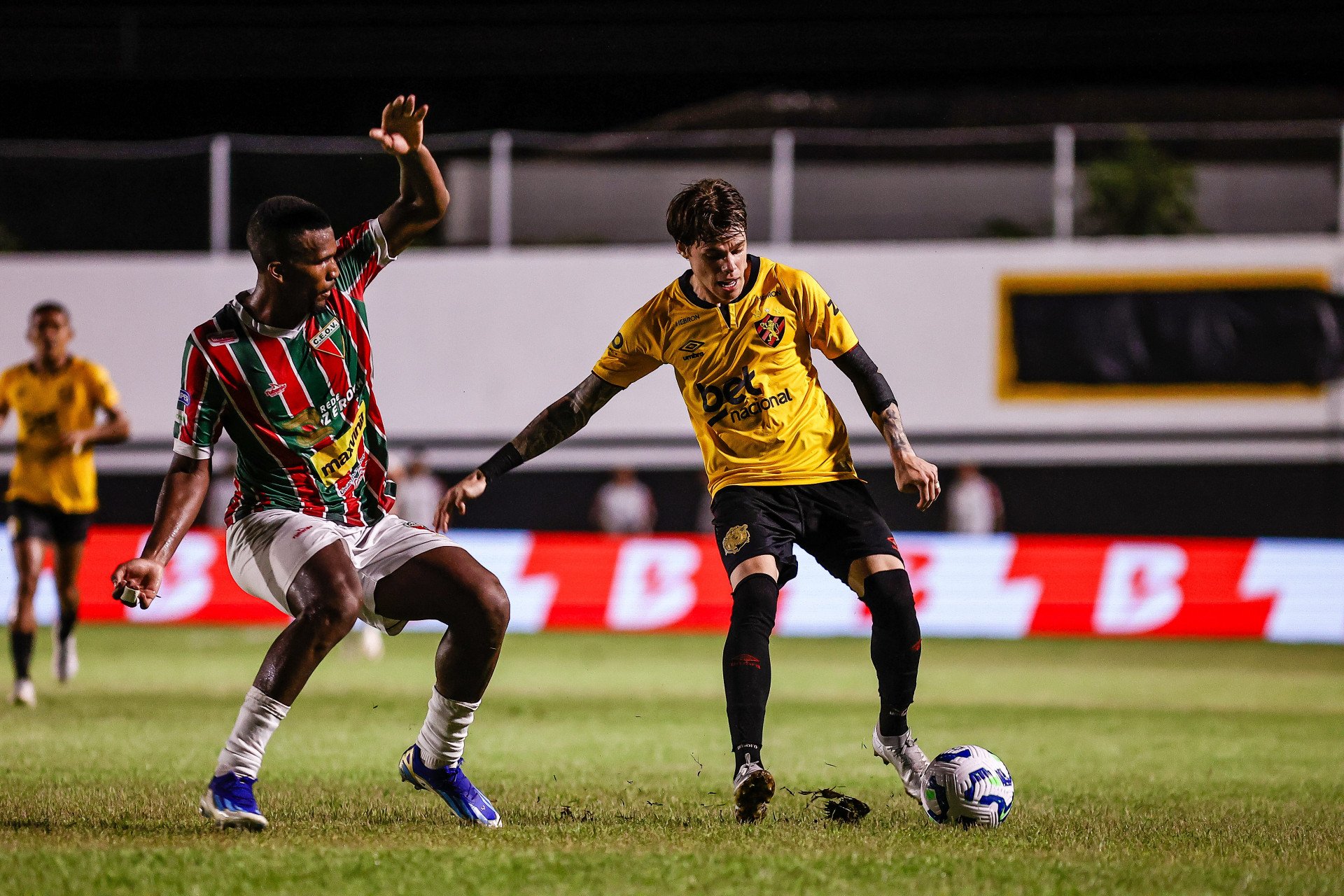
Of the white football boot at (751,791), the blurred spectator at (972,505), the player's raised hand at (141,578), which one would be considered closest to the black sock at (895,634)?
the white football boot at (751,791)

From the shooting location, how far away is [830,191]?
1795cm

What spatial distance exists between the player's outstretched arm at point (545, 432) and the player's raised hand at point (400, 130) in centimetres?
102

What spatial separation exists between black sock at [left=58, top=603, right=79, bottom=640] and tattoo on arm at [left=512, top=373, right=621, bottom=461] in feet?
19.3

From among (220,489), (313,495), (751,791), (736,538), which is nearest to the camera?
(751,791)

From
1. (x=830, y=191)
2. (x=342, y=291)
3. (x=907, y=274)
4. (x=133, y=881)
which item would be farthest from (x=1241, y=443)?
(x=133, y=881)

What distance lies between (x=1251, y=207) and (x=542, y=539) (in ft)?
29.6

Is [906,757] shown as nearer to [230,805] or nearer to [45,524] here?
[230,805]

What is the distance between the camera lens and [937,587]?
15195mm

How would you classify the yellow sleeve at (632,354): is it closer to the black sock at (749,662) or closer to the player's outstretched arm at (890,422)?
the player's outstretched arm at (890,422)

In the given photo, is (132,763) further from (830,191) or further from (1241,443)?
(1241,443)

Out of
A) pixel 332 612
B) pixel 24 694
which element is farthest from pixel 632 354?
pixel 24 694

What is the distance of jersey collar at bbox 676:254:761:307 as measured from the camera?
18.4 feet

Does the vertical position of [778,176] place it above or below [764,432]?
above

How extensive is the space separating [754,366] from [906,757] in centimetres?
153
